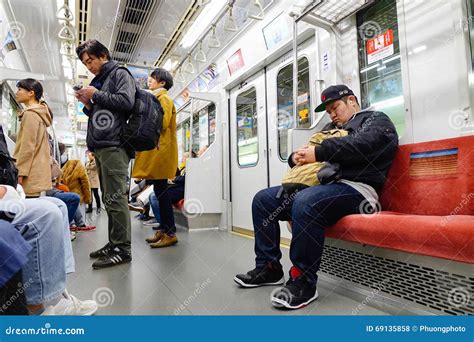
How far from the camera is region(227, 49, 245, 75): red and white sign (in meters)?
4.36

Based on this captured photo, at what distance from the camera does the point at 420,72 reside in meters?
2.08

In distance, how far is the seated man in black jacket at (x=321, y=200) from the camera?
1631mm

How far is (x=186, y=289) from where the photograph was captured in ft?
6.08

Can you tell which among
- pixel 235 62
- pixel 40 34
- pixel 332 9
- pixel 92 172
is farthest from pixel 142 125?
pixel 92 172

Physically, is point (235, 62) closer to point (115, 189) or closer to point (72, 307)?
point (115, 189)

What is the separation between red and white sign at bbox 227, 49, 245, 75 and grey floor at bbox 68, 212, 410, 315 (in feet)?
8.84

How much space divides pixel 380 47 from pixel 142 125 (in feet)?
6.51

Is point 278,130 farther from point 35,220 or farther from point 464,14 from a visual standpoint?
point 35,220

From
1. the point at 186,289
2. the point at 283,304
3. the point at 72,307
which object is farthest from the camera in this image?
the point at 186,289

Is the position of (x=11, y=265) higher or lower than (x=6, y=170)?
lower

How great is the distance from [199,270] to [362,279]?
1.13m

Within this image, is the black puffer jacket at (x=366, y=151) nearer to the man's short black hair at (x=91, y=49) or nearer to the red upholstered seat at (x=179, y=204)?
the man's short black hair at (x=91, y=49)

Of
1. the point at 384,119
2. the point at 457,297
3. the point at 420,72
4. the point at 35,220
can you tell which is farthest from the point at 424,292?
the point at 35,220

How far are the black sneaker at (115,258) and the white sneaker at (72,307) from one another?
2.75ft
